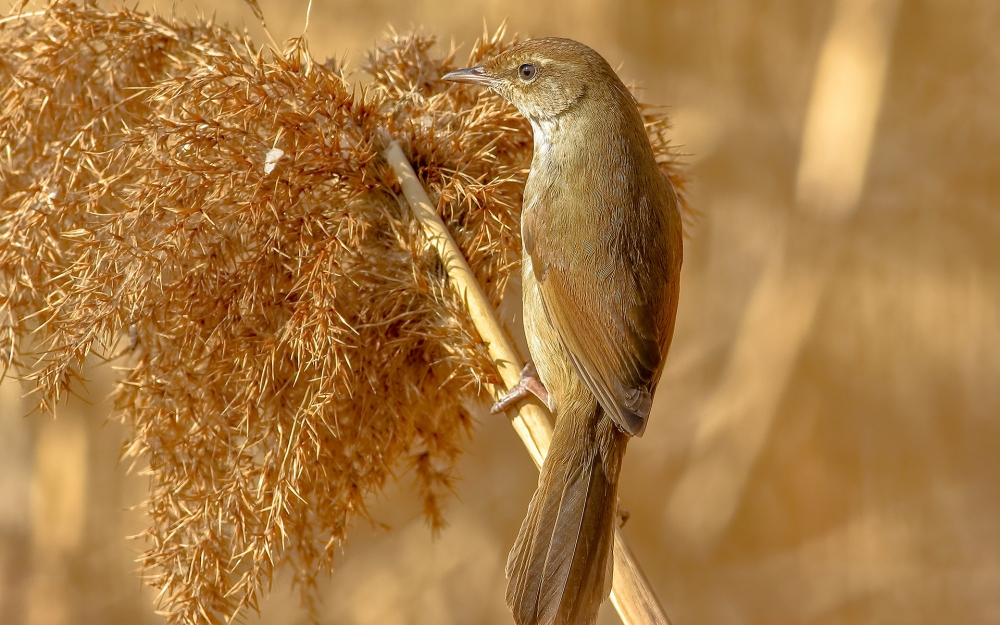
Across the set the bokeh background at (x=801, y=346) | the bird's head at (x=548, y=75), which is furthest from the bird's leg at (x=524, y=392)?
the bokeh background at (x=801, y=346)

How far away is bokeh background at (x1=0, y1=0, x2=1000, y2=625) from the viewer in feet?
6.49

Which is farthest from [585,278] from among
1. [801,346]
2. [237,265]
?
[801,346]

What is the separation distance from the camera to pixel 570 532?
894mm

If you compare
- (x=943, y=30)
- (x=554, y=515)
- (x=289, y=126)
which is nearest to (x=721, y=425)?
(x=943, y=30)

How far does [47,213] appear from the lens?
958 millimetres

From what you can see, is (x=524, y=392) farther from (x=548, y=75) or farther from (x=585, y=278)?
(x=548, y=75)

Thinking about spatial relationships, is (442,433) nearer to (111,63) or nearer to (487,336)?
(487,336)

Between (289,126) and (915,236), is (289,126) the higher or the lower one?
the higher one

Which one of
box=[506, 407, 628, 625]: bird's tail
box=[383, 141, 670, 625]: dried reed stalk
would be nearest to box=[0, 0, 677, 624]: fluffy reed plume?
box=[383, 141, 670, 625]: dried reed stalk

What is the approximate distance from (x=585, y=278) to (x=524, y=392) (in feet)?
0.54

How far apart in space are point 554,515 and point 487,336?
0.22 m

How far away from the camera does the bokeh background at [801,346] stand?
77.9 inches

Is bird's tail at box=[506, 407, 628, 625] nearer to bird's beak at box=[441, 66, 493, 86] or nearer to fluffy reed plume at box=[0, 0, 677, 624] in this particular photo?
fluffy reed plume at box=[0, 0, 677, 624]

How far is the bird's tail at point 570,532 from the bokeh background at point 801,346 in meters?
1.01
